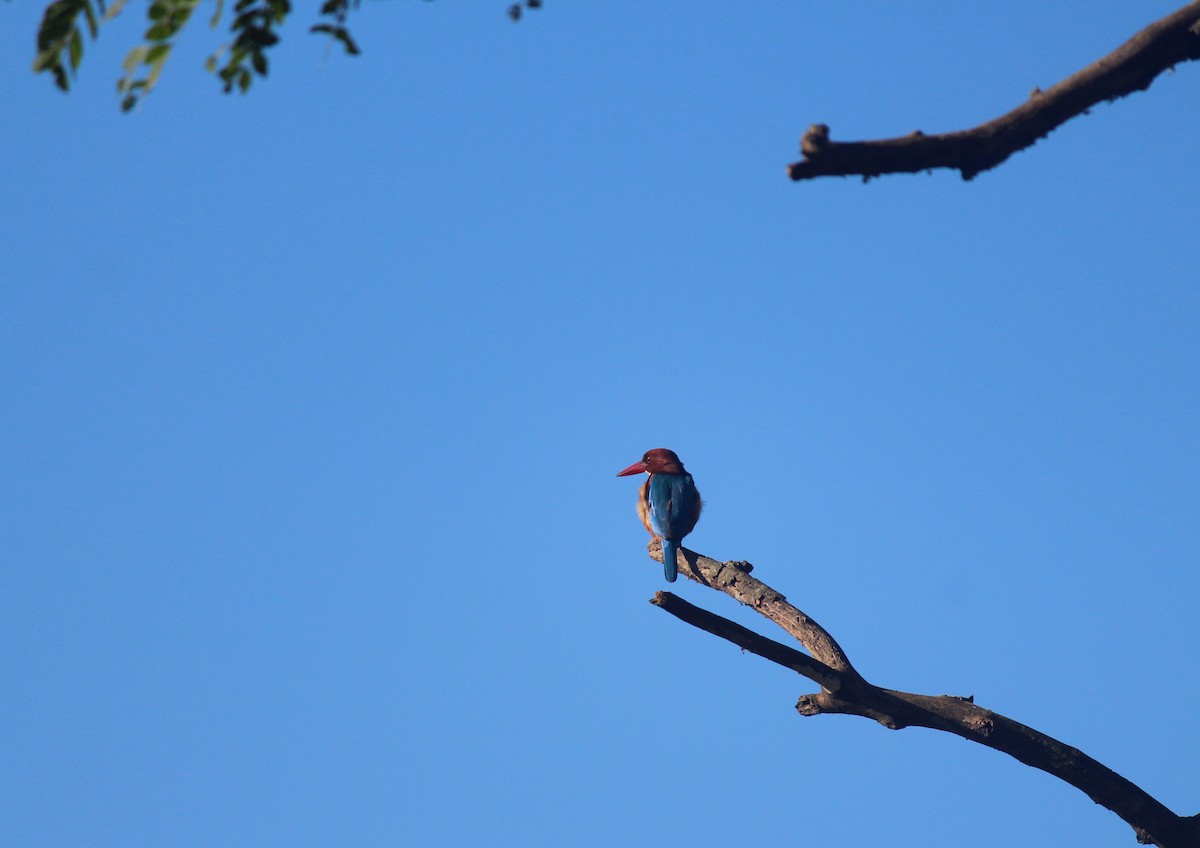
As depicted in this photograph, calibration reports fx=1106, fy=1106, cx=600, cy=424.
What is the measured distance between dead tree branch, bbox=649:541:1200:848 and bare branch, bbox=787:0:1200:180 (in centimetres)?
311

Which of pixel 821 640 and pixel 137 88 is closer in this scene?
pixel 137 88

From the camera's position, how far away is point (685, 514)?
10.2 m

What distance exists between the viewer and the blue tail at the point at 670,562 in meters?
9.45

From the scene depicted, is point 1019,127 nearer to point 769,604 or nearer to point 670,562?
point 769,604

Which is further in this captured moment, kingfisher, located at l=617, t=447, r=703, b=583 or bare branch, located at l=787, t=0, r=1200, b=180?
kingfisher, located at l=617, t=447, r=703, b=583

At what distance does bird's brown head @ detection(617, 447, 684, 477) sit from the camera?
1159cm

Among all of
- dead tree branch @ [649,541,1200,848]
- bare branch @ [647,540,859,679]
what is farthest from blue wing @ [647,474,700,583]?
dead tree branch @ [649,541,1200,848]

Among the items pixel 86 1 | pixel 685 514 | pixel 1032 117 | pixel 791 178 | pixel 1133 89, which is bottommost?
pixel 86 1

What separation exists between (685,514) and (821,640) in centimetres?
395

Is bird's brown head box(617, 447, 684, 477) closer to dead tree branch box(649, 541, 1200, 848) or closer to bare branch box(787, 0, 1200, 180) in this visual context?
dead tree branch box(649, 541, 1200, 848)

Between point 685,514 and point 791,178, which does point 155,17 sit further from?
point 685,514

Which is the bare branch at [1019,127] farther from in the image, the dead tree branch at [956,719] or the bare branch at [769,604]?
the bare branch at [769,604]

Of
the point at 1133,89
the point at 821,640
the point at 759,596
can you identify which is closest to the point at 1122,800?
the point at 821,640

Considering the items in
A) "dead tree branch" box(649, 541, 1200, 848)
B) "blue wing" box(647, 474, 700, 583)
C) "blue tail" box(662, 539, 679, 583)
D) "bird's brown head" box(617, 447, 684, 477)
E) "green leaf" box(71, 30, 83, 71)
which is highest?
"bird's brown head" box(617, 447, 684, 477)
